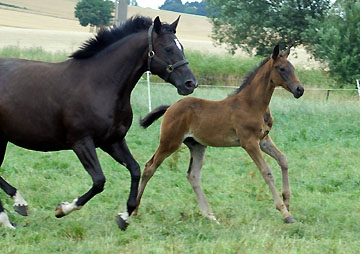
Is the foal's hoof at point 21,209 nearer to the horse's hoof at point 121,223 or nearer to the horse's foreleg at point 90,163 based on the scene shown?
the horse's foreleg at point 90,163

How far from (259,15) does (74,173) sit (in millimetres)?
15400

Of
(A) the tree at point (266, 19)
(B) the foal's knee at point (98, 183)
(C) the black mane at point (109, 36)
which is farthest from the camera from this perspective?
(A) the tree at point (266, 19)

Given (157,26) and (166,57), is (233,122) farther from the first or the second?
(157,26)

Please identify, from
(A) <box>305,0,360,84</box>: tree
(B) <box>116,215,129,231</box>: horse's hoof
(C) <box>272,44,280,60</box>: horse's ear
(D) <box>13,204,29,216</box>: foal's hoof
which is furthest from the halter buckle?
(A) <box>305,0,360,84</box>: tree

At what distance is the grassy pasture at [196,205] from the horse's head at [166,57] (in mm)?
1486

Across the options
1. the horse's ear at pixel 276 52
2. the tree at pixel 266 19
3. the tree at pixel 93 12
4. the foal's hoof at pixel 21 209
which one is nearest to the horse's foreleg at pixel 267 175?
the horse's ear at pixel 276 52

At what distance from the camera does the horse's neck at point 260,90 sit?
665cm

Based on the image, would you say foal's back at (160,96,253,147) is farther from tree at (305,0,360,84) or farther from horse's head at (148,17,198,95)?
tree at (305,0,360,84)

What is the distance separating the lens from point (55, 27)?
52719mm

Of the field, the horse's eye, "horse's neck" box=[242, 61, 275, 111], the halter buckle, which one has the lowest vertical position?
the field

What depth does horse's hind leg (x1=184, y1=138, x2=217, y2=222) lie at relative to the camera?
20.9 feet

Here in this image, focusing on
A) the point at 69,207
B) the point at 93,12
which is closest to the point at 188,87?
the point at 69,207

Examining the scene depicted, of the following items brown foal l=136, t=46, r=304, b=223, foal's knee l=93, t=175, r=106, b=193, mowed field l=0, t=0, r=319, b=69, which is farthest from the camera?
mowed field l=0, t=0, r=319, b=69

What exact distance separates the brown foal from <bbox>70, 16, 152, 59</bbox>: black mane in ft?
4.62
